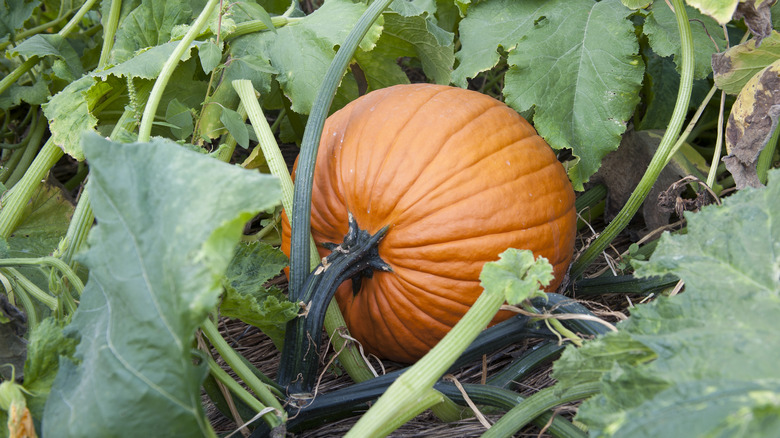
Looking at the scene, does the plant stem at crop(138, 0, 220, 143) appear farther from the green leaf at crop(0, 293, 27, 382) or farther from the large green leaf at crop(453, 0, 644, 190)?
the large green leaf at crop(453, 0, 644, 190)

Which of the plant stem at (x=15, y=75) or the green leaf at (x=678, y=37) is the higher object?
the green leaf at (x=678, y=37)

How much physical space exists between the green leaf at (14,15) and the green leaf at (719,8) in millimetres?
1445

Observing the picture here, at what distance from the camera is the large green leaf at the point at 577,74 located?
123 centimetres

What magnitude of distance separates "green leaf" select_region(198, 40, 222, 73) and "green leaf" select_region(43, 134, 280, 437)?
1.49 ft

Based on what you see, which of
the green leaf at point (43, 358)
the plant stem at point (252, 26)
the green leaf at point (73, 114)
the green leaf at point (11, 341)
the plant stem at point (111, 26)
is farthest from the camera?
the plant stem at point (111, 26)

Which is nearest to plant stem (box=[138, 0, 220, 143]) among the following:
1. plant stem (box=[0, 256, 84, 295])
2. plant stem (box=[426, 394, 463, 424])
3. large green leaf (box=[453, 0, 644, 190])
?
plant stem (box=[0, 256, 84, 295])

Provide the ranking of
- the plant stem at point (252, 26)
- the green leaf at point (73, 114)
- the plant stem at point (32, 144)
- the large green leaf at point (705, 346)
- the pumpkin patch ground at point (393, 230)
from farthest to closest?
the plant stem at point (32, 144) → the plant stem at point (252, 26) → the green leaf at point (73, 114) → the pumpkin patch ground at point (393, 230) → the large green leaf at point (705, 346)

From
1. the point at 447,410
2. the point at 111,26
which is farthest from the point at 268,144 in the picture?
the point at 111,26

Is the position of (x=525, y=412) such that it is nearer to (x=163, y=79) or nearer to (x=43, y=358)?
(x=43, y=358)

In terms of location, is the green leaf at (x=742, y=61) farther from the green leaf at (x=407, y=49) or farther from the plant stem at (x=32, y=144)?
the plant stem at (x=32, y=144)

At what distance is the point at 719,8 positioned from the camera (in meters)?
0.92

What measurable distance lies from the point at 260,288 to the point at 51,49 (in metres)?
0.79

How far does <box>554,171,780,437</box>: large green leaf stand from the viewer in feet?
1.77

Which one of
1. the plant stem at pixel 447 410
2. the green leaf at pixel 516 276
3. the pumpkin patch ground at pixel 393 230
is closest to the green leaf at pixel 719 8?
the pumpkin patch ground at pixel 393 230
